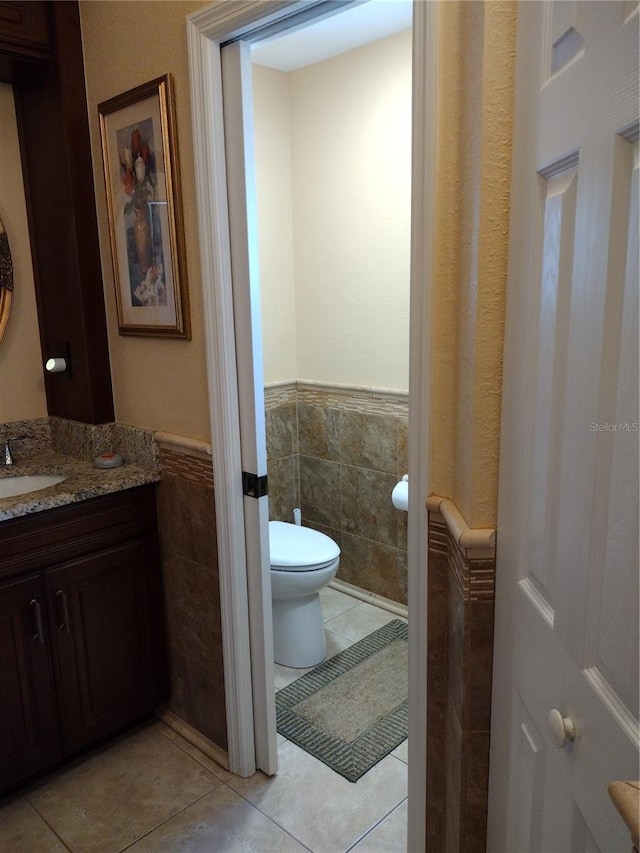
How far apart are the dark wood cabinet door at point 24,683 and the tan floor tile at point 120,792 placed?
0.14 m

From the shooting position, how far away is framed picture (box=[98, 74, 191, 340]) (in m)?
1.74

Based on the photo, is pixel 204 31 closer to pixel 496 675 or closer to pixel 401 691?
pixel 496 675

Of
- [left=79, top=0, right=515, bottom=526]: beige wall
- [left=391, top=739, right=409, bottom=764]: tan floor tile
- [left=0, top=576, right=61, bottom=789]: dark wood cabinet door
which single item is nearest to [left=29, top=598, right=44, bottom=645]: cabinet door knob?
[left=0, top=576, right=61, bottom=789]: dark wood cabinet door

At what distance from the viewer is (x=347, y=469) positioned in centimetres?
306

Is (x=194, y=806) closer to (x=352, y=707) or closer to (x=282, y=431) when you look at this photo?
(x=352, y=707)

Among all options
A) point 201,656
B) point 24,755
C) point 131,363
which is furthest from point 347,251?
point 24,755

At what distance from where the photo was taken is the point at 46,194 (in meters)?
2.07

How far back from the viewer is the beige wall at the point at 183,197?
1.67 meters

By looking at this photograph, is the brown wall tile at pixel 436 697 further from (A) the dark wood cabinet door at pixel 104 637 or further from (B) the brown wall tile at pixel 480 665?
(A) the dark wood cabinet door at pixel 104 637

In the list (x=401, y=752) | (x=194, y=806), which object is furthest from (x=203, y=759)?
(x=401, y=752)

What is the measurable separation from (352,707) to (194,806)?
66 centimetres

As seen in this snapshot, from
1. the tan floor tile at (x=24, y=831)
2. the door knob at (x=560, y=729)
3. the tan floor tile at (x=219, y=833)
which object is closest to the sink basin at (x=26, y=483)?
the tan floor tile at (x=24, y=831)

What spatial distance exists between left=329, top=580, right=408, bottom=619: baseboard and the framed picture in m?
1.77

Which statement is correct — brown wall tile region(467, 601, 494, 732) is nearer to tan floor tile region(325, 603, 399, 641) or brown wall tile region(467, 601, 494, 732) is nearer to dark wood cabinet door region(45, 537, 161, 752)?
dark wood cabinet door region(45, 537, 161, 752)
